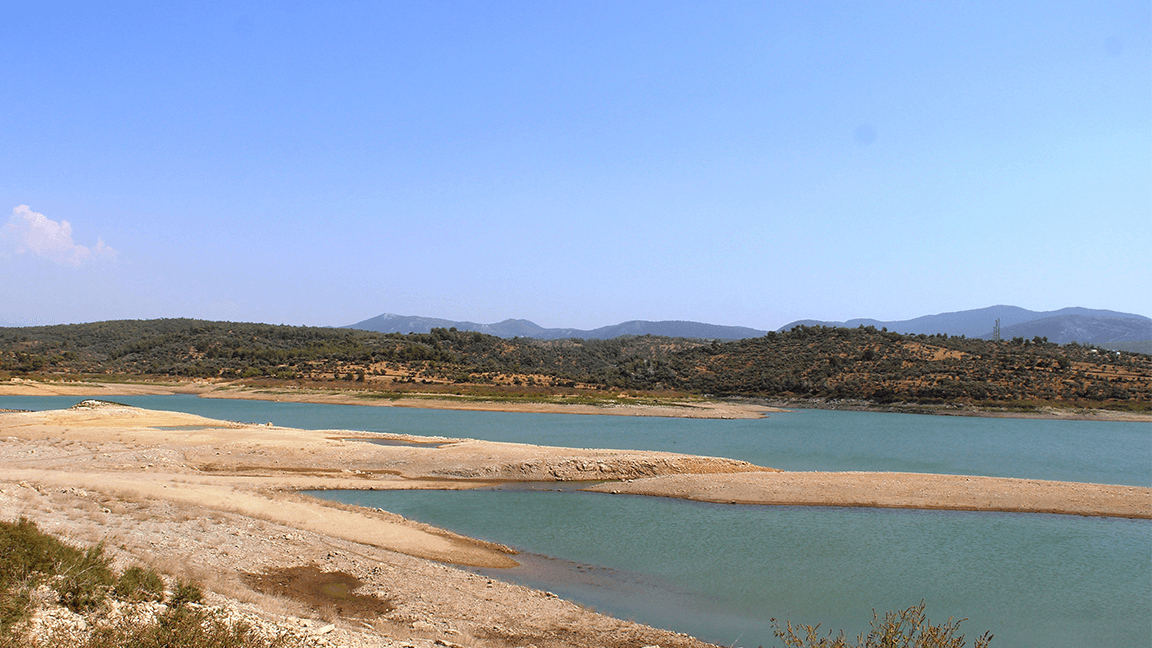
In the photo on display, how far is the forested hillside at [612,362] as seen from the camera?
60344 mm

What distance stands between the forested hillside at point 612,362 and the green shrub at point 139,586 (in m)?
61.2

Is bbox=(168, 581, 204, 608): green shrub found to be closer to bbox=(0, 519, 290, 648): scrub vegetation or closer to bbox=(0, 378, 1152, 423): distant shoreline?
bbox=(0, 519, 290, 648): scrub vegetation

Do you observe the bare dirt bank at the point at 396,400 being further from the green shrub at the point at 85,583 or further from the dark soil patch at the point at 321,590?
the green shrub at the point at 85,583

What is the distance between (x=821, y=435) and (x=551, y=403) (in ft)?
87.4

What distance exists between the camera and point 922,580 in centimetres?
1412

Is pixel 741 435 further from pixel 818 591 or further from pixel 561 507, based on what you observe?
pixel 818 591

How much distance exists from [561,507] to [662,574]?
6734 mm

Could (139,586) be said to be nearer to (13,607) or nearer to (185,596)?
(185,596)

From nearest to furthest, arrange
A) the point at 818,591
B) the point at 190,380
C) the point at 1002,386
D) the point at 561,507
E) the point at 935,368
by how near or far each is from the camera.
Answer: the point at 818,591 → the point at 561,507 → the point at 1002,386 → the point at 935,368 → the point at 190,380

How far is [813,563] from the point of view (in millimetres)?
15086

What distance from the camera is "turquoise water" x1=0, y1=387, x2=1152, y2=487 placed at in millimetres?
→ 29859

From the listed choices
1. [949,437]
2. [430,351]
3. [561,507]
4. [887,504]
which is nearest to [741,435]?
[949,437]

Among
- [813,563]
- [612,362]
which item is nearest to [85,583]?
[813,563]

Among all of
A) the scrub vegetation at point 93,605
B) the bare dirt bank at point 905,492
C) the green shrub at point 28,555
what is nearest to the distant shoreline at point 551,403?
the bare dirt bank at point 905,492
